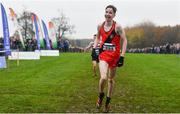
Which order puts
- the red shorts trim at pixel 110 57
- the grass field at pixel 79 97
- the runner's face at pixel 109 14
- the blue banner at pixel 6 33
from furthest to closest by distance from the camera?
the blue banner at pixel 6 33
the grass field at pixel 79 97
the red shorts trim at pixel 110 57
the runner's face at pixel 109 14

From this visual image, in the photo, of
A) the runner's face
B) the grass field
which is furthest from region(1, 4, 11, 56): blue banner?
the runner's face

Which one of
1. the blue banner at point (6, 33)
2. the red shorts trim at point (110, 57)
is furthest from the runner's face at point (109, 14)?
the blue banner at point (6, 33)

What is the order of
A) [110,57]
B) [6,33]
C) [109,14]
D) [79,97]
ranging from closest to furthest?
[109,14]
[110,57]
[79,97]
[6,33]

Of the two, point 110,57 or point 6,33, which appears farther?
point 6,33

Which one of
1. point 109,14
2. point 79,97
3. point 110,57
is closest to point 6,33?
point 79,97

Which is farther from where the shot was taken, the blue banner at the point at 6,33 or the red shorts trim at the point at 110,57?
the blue banner at the point at 6,33

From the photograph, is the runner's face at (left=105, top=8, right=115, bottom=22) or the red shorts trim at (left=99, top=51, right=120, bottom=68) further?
the red shorts trim at (left=99, top=51, right=120, bottom=68)

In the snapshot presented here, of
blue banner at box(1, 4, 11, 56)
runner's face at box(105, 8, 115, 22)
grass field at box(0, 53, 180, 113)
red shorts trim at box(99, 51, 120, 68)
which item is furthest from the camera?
blue banner at box(1, 4, 11, 56)

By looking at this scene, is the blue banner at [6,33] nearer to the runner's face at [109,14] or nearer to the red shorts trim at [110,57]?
the red shorts trim at [110,57]

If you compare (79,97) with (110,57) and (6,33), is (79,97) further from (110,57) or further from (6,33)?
(6,33)

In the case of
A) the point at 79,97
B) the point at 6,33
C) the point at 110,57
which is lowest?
the point at 79,97

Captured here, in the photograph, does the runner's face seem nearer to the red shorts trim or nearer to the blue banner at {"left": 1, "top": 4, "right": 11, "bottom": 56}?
the red shorts trim

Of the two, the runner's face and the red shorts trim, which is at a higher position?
the runner's face

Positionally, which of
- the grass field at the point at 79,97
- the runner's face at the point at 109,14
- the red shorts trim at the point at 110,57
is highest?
the runner's face at the point at 109,14
